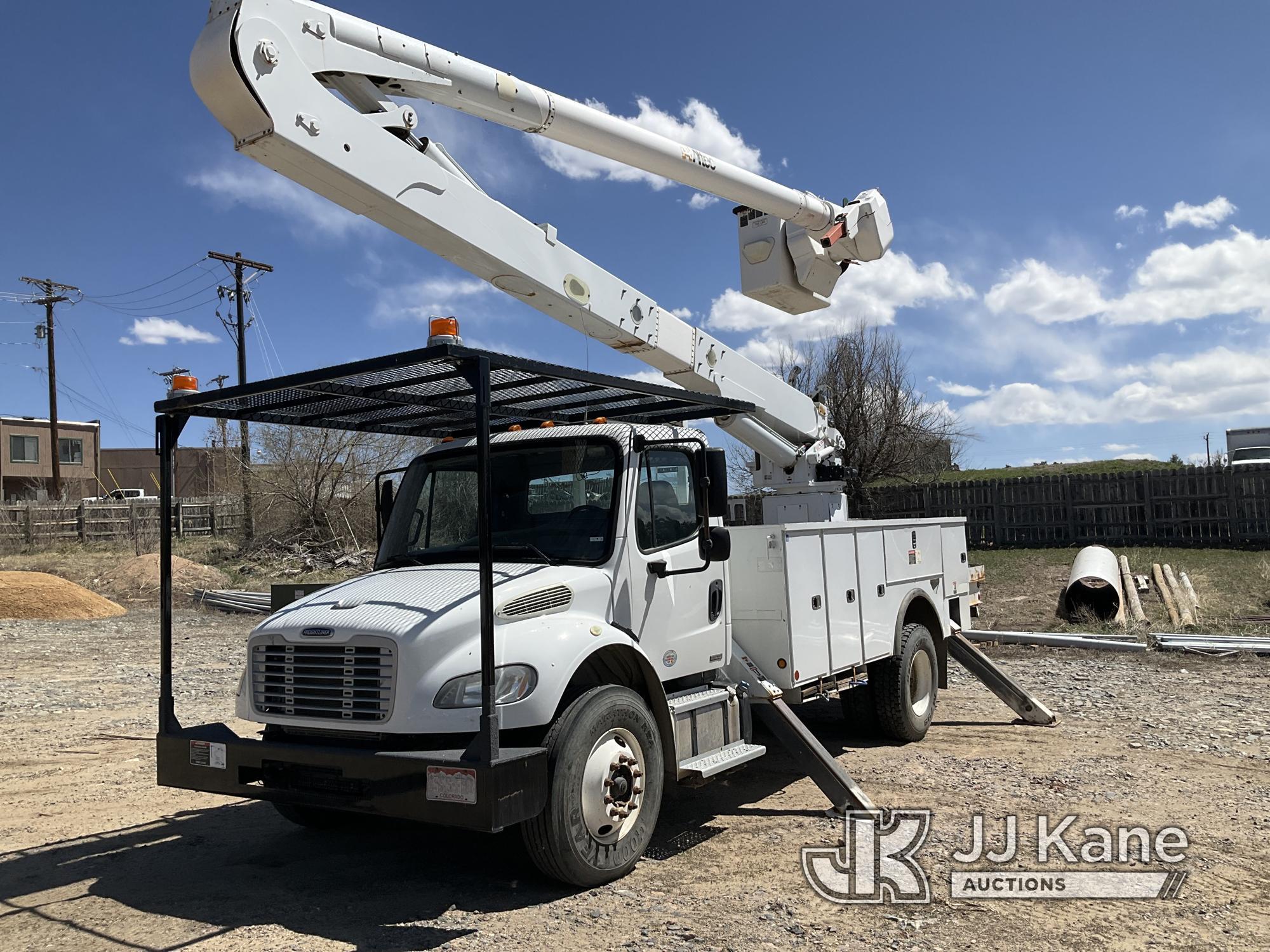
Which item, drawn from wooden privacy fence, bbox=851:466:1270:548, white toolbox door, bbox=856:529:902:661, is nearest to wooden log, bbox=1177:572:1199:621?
wooden privacy fence, bbox=851:466:1270:548

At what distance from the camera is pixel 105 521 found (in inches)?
1260

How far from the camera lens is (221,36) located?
489cm

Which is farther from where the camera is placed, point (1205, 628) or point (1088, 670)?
point (1205, 628)

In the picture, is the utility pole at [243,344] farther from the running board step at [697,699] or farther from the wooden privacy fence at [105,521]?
the running board step at [697,699]

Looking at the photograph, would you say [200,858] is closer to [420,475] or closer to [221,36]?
[420,475]

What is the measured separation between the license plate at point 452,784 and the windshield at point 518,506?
149cm

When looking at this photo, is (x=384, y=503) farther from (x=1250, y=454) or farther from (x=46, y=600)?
(x=1250, y=454)

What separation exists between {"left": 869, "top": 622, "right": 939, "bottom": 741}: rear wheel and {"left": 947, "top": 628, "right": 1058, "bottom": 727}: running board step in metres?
0.87

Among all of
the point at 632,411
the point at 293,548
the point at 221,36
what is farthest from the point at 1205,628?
the point at 293,548

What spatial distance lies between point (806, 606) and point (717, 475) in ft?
4.67

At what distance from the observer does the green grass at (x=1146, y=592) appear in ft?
45.3

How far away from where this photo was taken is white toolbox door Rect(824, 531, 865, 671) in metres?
7.02

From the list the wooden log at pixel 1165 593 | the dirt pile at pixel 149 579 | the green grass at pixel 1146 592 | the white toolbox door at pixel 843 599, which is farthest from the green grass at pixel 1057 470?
the white toolbox door at pixel 843 599

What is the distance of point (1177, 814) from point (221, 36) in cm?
702
